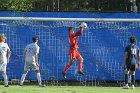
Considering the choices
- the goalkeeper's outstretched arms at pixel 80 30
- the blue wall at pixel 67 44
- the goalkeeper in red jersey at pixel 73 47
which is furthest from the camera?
the blue wall at pixel 67 44

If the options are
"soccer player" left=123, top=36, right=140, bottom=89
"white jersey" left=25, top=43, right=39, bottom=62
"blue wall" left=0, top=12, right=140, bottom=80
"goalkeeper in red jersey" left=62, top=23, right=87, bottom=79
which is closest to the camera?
"soccer player" left=123, top=36, right=140, bottom=89

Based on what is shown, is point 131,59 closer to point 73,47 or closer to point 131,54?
point 131,54

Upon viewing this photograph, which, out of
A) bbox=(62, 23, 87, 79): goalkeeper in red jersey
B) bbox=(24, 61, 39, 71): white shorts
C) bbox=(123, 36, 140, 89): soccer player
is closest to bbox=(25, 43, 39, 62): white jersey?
bbox=(24, 61, 39, 71): white shorts

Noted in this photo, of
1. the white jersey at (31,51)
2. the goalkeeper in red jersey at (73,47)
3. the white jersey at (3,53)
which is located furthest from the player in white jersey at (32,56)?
the goalkeeper in red jersey at (73,47)

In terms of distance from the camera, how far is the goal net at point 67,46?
77.3ft

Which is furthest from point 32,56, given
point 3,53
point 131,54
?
point 131,54

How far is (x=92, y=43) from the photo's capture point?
23766 mm

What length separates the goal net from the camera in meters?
23.5

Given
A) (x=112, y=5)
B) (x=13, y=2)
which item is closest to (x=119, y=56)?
(x=13, y=2)

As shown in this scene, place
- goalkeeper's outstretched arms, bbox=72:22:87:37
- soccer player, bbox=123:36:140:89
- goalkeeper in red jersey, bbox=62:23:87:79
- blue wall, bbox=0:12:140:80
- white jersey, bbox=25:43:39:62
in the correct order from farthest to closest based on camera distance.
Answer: blue wall, bbox=0:12:140:80
goalkeeper in red jersey, bbox=62:23:87:79
goalkeeper's outstretched arms, bbox=72:22:87:37
white jersey, bbox=25:43:39:62
soccer player, bbox=123:36:140:89

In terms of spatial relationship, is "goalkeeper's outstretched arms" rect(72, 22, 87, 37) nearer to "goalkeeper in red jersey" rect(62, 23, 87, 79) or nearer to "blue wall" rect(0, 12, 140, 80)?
"goalkeeper in red jersey" rect(62, 23, 87, 79)

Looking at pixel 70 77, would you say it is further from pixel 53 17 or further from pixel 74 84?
pixel 53 17

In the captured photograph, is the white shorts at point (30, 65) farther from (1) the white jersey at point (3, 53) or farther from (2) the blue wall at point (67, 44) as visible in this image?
(2) the blue wall at point (67, 44)

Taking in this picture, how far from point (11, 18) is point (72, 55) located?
2855mm
